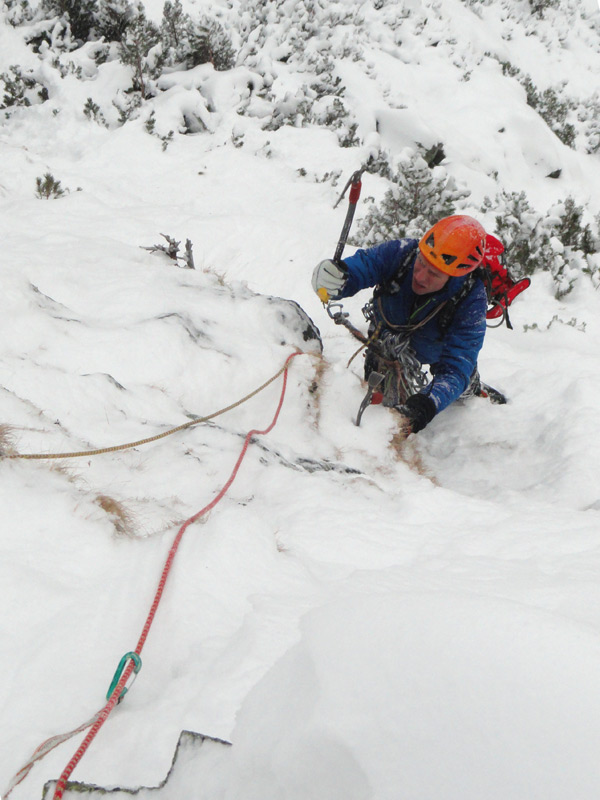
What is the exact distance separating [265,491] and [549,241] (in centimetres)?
562

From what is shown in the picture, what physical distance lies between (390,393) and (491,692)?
3.15 meters

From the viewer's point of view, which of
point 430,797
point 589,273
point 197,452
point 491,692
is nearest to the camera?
point 430,797

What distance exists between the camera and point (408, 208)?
694 cm

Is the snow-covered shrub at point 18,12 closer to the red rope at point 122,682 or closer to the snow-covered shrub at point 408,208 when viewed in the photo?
the snow-covered shrub at point 408,208

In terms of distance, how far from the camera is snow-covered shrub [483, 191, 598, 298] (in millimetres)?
6348

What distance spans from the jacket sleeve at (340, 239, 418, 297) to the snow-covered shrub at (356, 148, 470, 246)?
307 centimetres

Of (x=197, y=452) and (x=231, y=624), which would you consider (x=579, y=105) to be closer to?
(x=197, y=452)

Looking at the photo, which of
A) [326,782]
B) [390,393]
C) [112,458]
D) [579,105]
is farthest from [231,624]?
[579,105]

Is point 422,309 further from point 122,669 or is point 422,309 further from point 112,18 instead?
point 112,18

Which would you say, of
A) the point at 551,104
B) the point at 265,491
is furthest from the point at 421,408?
the point at 551,104

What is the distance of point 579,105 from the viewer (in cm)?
1073

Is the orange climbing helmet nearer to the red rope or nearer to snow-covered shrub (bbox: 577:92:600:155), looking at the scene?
the red rope

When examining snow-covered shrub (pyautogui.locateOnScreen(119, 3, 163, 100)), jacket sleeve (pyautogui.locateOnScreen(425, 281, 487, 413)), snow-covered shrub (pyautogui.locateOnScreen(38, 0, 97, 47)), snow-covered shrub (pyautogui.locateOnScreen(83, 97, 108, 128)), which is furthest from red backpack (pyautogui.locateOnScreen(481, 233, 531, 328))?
snow-covered shrub (pyautogui.locateOnScreen(38, 0, 97, 47))

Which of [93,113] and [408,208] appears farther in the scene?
[93,113]
